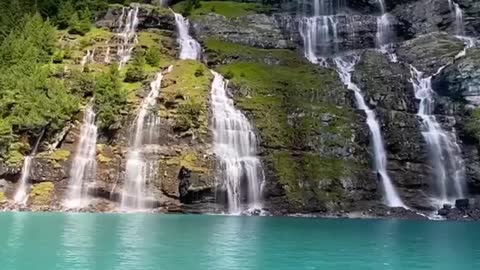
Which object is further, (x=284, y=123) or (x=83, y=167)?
(x=284, y=123)

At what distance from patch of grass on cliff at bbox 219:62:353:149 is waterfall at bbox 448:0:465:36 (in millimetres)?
27081

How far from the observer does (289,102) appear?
2630 inches

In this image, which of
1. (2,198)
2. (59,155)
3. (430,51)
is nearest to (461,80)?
(430,51)

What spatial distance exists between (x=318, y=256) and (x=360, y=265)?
2.84 meters

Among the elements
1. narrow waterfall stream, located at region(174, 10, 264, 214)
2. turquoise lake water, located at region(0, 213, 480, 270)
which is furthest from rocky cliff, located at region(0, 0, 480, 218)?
turquoise lake water, located at region(0, 213, 480, 270)

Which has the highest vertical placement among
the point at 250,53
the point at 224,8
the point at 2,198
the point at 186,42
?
the point at 224,8

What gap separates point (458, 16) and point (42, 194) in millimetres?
67570

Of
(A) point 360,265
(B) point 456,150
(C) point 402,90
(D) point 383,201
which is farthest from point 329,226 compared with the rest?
(C) point 402,90

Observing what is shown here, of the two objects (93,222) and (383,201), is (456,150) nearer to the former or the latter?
(383,201)

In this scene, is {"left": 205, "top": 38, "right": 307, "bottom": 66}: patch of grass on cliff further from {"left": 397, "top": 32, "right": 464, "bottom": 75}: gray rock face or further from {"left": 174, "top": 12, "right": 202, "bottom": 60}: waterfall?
{"left": 397, "top": 32, "right": 464, "bottom": 75}: gray rock face

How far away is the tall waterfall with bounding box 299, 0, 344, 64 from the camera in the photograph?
88750 millimetres

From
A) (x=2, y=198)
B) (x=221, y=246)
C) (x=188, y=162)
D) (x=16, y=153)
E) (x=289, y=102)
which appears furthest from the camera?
(x=289, y=102)

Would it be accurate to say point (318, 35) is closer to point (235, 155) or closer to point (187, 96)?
point (187, 96)

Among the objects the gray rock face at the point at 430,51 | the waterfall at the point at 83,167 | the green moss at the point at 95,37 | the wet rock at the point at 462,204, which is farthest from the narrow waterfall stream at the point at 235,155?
the gray rock face at the point at 430,51
